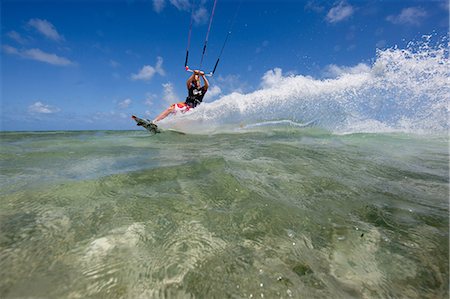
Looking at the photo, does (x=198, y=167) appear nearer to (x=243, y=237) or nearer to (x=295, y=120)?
(x=243, y=237)

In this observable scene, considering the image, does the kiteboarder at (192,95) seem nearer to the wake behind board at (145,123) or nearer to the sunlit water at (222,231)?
the wake behind board at (145,123)

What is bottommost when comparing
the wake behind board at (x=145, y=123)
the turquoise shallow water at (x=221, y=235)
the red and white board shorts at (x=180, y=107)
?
the turquoise shallow water at (x=221, y=235)

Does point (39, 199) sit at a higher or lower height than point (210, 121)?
lower

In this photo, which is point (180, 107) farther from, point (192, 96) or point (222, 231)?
point (222, 231)

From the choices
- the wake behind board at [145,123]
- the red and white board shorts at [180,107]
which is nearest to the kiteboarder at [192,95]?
the red and white board shorts at [180,107]

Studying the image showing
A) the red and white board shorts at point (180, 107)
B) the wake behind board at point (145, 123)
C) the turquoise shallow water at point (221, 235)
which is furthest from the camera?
the red and white board shorts at point (180, 107)

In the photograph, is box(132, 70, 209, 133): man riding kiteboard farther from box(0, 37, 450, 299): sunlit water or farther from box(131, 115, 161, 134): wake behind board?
box(0, 37, 450, 299): sunlit water

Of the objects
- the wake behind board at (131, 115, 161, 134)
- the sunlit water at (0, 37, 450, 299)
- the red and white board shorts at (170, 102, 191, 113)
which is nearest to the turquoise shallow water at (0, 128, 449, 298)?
the sunlit water at (0, 37, 450, 299)

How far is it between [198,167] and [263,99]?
10.2 m

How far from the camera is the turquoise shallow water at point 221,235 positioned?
1823 mm

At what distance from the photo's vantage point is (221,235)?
2396 mm

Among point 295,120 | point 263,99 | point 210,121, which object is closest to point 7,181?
point 210,121

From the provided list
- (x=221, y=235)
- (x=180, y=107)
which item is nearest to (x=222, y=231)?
(x=221, y=235)

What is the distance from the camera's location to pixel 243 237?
2.38m
